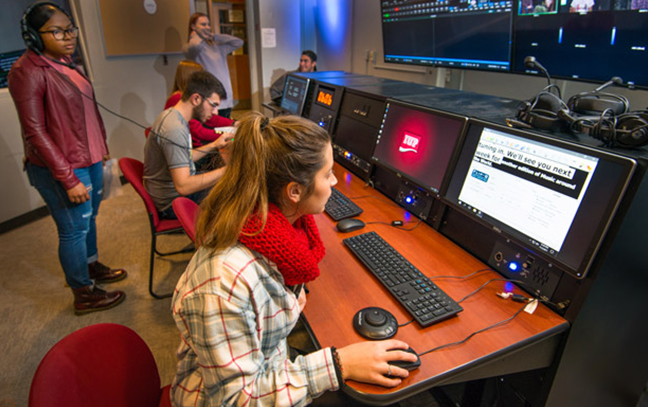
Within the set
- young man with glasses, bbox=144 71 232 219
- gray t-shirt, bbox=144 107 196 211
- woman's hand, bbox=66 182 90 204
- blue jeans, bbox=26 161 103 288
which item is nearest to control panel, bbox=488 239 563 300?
young man with glasses, bbox=144 71 232 219

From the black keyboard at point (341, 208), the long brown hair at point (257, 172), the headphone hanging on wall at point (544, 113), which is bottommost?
the black keyboard at point (341, 208)

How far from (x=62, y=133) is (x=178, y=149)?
0.52 metres

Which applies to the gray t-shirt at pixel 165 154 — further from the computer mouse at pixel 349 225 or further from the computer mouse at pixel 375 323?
the computer mouse at pixel 375 323

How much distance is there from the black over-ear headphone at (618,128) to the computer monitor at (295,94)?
1721 millimetres

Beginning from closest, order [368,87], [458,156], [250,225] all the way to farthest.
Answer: [250,225], [458,156], [368,87]

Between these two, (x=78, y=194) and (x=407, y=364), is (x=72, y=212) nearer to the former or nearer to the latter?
(x=78, y=194)

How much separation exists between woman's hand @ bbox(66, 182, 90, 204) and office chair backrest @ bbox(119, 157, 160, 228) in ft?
0.64

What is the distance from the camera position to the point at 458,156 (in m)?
1.29

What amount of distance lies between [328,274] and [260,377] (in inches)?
17.0

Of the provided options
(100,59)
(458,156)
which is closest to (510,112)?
(458,156)

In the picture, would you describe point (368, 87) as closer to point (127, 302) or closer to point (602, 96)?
point (602, 96)

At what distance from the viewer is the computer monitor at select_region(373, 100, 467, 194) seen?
53.1 inches

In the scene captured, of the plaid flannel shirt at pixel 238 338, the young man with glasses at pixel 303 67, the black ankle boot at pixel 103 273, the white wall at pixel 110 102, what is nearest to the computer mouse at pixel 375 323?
the plaid flannel shirt at pixel 238 338

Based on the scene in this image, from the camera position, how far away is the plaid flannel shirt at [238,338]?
0.74 meters
